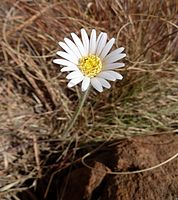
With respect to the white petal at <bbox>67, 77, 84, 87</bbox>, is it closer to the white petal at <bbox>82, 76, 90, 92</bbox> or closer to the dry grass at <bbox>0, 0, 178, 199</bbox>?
the white petal at <bbox>82, 76, 90, 92</bbox>

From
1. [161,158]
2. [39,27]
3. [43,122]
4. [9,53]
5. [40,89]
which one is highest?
[39,27]

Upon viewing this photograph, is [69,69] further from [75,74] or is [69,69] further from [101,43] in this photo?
[101,43]

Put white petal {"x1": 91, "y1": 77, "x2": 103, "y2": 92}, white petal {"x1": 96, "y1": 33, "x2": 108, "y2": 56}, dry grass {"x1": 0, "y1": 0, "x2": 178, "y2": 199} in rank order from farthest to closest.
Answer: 1. dry grass {"x1": 0, "y1": 0, "x2": 178, "y2": 199}
2. white petal {"x1": 96, "y1": 33, "x2": 108, "y2": 56}
3. white petal {"x1": 91, "y1": 77, "x2": 103, "y2": 92}

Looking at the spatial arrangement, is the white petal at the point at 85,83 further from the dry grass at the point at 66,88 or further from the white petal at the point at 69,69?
the dry grass at the point at 66,88

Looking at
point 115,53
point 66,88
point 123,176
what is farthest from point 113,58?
point 66,88

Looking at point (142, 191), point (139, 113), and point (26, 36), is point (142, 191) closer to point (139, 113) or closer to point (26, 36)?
point (139, 113)

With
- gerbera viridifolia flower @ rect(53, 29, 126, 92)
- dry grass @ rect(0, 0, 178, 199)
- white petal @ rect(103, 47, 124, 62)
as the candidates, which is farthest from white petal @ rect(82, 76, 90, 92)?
dry grass @ rect(0, 0, 178, 199)

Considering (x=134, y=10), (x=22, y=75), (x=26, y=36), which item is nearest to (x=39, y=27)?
(x=26, y=36)
